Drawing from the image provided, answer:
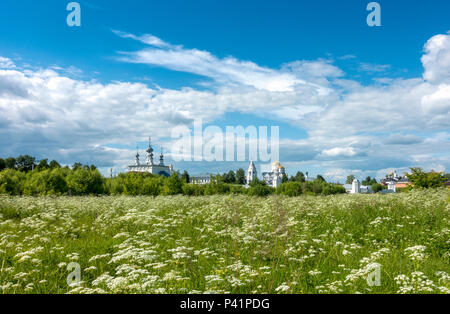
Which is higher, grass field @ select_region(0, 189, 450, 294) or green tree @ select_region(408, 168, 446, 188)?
green tree @ select_region(408, 168, 446, 188)

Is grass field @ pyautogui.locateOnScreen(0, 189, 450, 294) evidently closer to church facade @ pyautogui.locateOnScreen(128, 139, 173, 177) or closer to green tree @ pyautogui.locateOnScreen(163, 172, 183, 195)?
green tree @ pyautogui.locateOnScreen(163, 172, 183, 195)

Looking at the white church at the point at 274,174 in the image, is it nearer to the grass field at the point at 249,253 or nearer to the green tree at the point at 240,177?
the green tree at the point at 240,177

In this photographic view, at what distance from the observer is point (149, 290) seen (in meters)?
4.34

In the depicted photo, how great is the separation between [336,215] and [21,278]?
966 cm

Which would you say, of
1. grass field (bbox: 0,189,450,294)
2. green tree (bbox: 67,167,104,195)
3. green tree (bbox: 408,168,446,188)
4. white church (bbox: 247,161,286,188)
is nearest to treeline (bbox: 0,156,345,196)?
green tree (bbox: 67,167,104,195)

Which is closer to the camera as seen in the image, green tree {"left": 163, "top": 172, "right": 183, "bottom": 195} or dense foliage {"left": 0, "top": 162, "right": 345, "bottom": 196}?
dense foliage {"left": 0, "top": 162, "right": 345, "bottom": 196}

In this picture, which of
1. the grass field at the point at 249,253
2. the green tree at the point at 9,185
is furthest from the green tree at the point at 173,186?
the grass field at the point at 249,253

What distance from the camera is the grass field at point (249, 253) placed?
16.6 feet

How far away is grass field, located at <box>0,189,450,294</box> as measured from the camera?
199 inches

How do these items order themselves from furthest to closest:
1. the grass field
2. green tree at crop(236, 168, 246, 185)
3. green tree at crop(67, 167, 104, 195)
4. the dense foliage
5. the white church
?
1. green tree at crop(236, 168, 246, 185)
2. the white church
3. green tree at crop(67, 167, 104, 195)
4. the dense foliage
5. the grass field

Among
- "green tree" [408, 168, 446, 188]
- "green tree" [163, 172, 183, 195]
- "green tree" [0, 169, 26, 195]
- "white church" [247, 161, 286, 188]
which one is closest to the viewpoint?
"green tree" [408, 168, 446, 188]

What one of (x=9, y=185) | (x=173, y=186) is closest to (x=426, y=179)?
(x=173, y=186)
